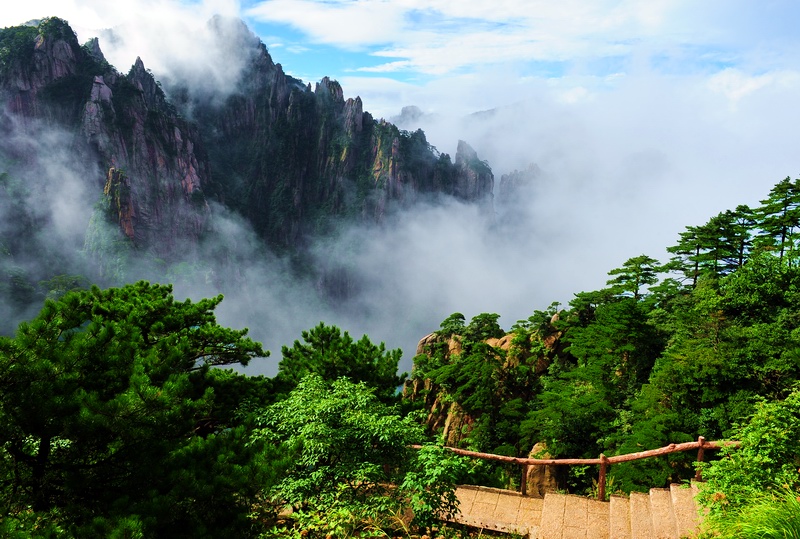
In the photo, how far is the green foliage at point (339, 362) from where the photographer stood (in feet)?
41.0

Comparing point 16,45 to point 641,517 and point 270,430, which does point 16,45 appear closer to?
point 270,430

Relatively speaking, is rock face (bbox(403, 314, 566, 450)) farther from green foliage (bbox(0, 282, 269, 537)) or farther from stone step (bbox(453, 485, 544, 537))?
green foliage (bbox(0, 282, 269, 537))

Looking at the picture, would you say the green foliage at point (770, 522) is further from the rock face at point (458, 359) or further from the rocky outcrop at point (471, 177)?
the rocky outcrop at point (471, 177)

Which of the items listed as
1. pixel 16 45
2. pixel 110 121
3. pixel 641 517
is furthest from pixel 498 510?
pixel 16 45

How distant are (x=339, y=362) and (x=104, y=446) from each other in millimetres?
7631

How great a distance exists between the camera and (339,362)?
12.6 metres

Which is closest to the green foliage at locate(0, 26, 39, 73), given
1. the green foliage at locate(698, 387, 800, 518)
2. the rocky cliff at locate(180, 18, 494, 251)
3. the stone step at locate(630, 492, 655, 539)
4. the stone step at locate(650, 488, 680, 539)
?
the rocky cliff at locate(180, 18, 494, 251)

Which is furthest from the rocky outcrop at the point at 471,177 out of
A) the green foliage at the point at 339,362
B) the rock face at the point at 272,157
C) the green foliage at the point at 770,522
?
the green foliage at the point at 770,522

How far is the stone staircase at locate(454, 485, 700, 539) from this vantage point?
6680 mm

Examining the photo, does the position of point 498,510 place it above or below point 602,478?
below

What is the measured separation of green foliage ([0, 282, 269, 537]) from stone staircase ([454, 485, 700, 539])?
3.62 meters

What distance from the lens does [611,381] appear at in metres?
18.2

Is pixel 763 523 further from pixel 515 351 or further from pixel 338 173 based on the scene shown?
pixel 338 173

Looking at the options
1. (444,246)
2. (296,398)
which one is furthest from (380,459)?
(444,246)
